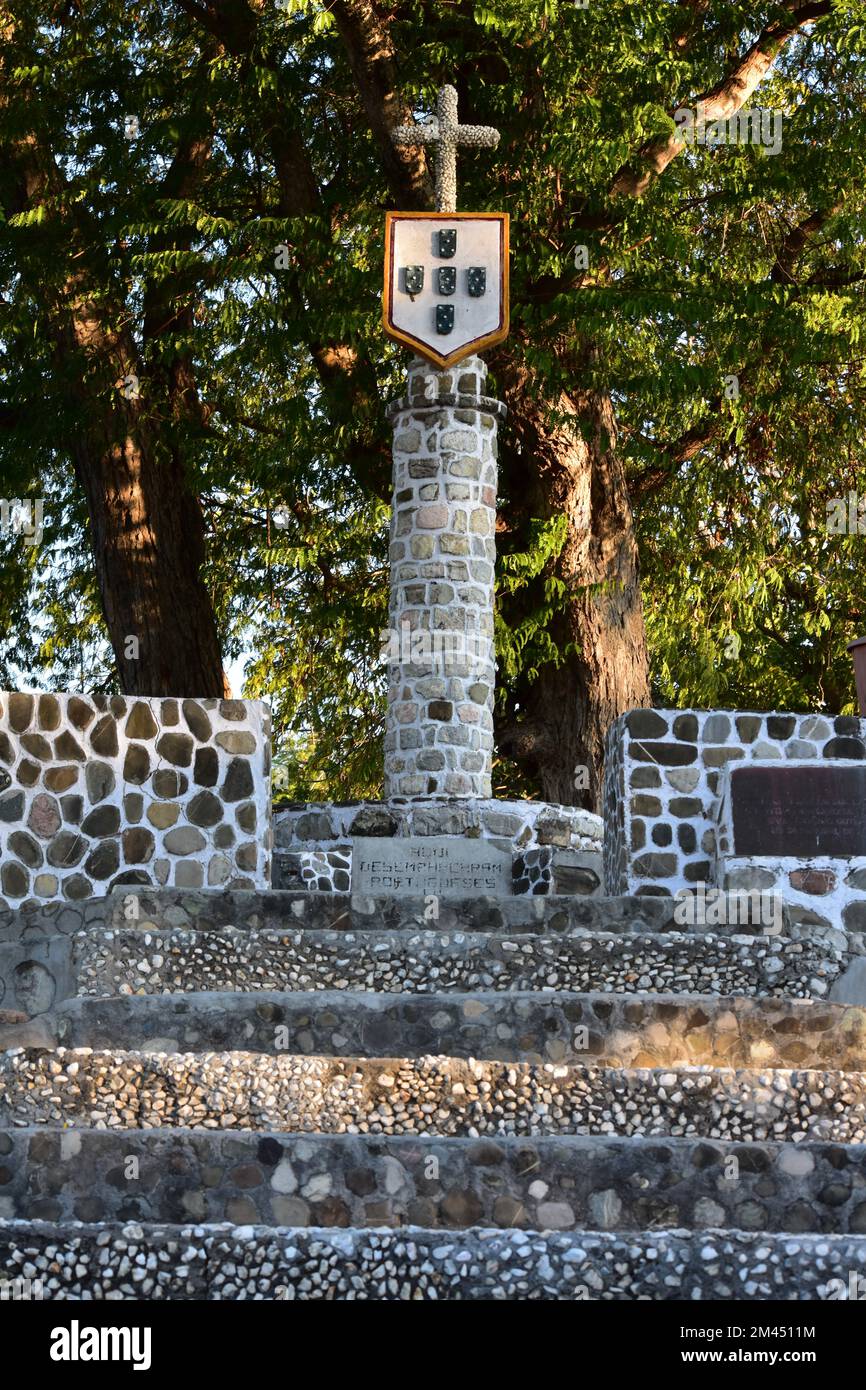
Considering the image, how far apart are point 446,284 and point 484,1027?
7.98 metres

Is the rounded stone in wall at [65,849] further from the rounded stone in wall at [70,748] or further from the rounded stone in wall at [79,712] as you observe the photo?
the rounded stone in wall at [79,712]

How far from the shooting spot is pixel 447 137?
1460 cm

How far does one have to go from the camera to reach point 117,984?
8.22m

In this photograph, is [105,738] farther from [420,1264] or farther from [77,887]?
[420,1264]

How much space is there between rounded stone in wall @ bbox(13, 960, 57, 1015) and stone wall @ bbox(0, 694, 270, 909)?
73 cm

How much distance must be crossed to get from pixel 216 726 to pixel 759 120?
397 inches

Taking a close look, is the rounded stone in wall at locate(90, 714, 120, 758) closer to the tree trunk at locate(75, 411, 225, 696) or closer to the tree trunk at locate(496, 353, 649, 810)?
the tree trunk at locate(75, 411, 225, 696)

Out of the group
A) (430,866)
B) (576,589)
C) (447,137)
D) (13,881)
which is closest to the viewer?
(13,881)

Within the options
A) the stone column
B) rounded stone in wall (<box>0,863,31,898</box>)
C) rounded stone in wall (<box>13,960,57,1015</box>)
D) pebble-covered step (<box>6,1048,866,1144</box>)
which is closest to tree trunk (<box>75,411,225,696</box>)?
the stone column

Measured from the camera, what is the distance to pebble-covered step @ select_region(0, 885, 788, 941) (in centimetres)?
894

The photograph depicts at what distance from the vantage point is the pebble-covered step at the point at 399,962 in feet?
27.0

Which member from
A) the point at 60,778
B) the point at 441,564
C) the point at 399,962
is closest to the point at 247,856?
the point at 60,778

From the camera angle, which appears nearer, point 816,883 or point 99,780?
point 816,883

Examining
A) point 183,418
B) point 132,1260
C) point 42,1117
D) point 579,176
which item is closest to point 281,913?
point 42,1117
